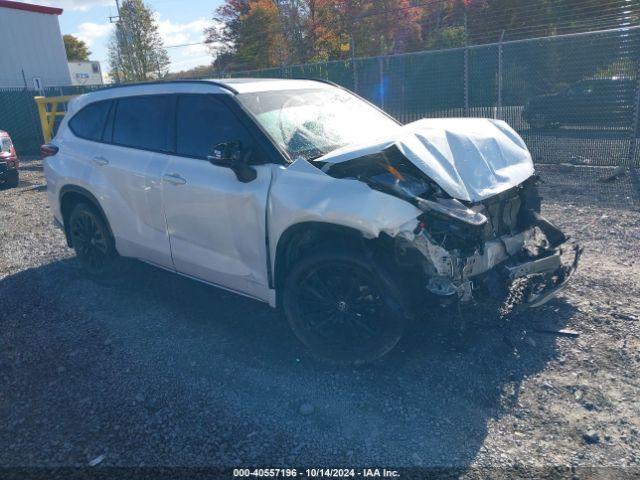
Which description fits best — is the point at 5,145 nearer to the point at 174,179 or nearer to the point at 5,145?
the point at 5,145

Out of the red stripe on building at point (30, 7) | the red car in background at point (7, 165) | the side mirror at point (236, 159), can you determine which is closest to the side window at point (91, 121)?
the side mirror at point (236, 159)

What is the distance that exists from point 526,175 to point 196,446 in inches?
117

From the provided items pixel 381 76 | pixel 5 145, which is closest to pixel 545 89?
pixel 381 76

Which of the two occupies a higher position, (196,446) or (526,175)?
(526,175)

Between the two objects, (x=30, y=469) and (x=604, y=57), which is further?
(x=604, y=57)

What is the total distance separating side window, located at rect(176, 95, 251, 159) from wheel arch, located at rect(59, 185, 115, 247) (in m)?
1.32

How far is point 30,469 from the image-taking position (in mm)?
2855

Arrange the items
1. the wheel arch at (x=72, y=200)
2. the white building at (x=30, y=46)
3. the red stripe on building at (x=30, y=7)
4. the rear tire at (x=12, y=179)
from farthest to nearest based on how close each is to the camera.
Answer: the white building at (x=30, y=46), the red stripe on building at (x=30, y=7), the rear tire at (x=12, y=179), the wheel arch at (x=72, y=200)

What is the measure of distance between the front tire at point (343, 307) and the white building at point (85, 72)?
4189 cm

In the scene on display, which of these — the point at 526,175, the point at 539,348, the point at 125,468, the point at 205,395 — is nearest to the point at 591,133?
the point at 526,175

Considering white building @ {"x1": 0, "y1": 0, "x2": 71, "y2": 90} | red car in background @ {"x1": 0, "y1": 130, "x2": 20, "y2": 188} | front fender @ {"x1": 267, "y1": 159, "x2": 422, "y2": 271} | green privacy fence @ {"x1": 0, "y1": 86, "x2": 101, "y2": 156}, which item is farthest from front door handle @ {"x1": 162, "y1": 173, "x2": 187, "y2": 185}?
white building @ {"x1": 0, "y1": 0, "x2": 71, "y2": 90}

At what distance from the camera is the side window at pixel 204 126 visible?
4.06 meters

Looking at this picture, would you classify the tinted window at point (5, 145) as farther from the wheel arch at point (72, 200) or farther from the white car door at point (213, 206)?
the white car door at point (213, 206)

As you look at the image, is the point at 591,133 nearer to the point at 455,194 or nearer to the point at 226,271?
the point at 455,194
